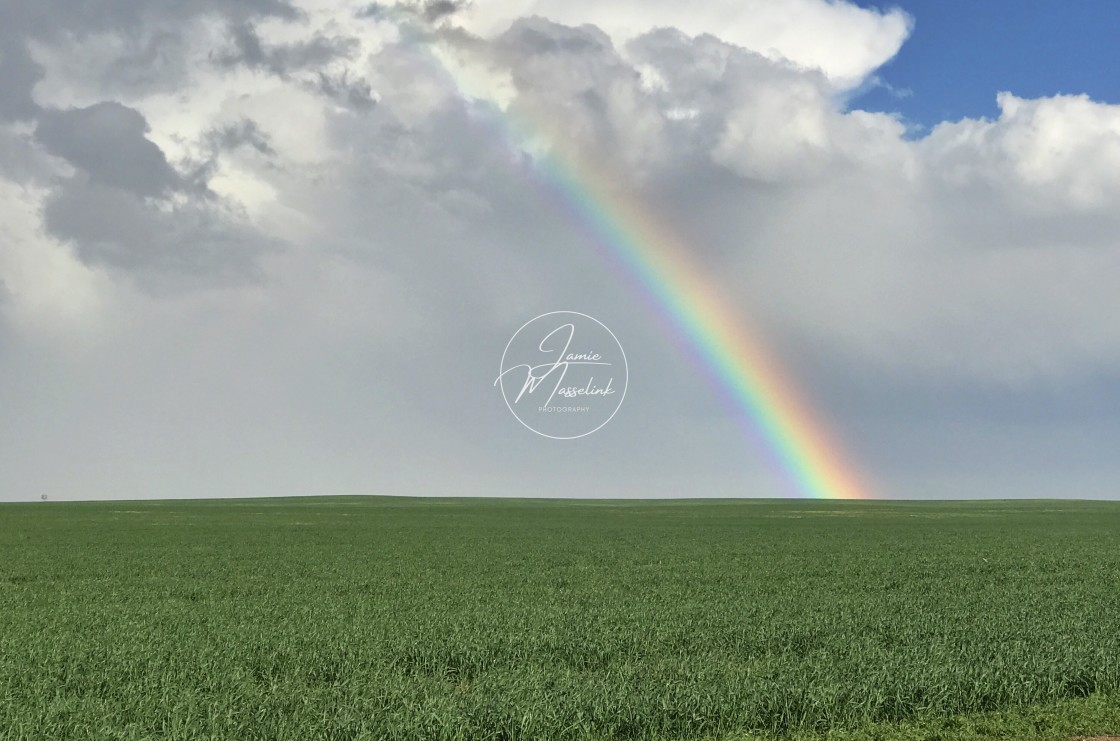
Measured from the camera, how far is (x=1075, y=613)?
25.5m

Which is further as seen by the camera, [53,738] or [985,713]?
[985,713]

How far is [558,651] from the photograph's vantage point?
758 inches

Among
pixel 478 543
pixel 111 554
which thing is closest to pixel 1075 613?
pixel 478 543

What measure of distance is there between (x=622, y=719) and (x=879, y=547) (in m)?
45.1

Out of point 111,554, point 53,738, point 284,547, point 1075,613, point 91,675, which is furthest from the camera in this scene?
point 284,547

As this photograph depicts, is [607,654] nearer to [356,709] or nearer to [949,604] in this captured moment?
[356,709]

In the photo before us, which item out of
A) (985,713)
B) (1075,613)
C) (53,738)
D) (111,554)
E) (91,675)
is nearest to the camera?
(53,738)

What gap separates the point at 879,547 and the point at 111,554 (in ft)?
136

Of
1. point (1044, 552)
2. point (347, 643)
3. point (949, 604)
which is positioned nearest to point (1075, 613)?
point (949, 604)

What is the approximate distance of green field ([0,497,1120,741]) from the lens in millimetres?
13766

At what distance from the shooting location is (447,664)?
18.5 meters

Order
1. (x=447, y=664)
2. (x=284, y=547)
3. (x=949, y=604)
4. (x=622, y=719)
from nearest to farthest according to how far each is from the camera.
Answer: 1. (x=622, y=719)
2. (x=447, y=664)
3. (x=949, y=604)
4. (x=284, y=547)

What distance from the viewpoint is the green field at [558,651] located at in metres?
13.8

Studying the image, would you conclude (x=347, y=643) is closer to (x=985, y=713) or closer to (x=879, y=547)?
(x=985, y=713)
